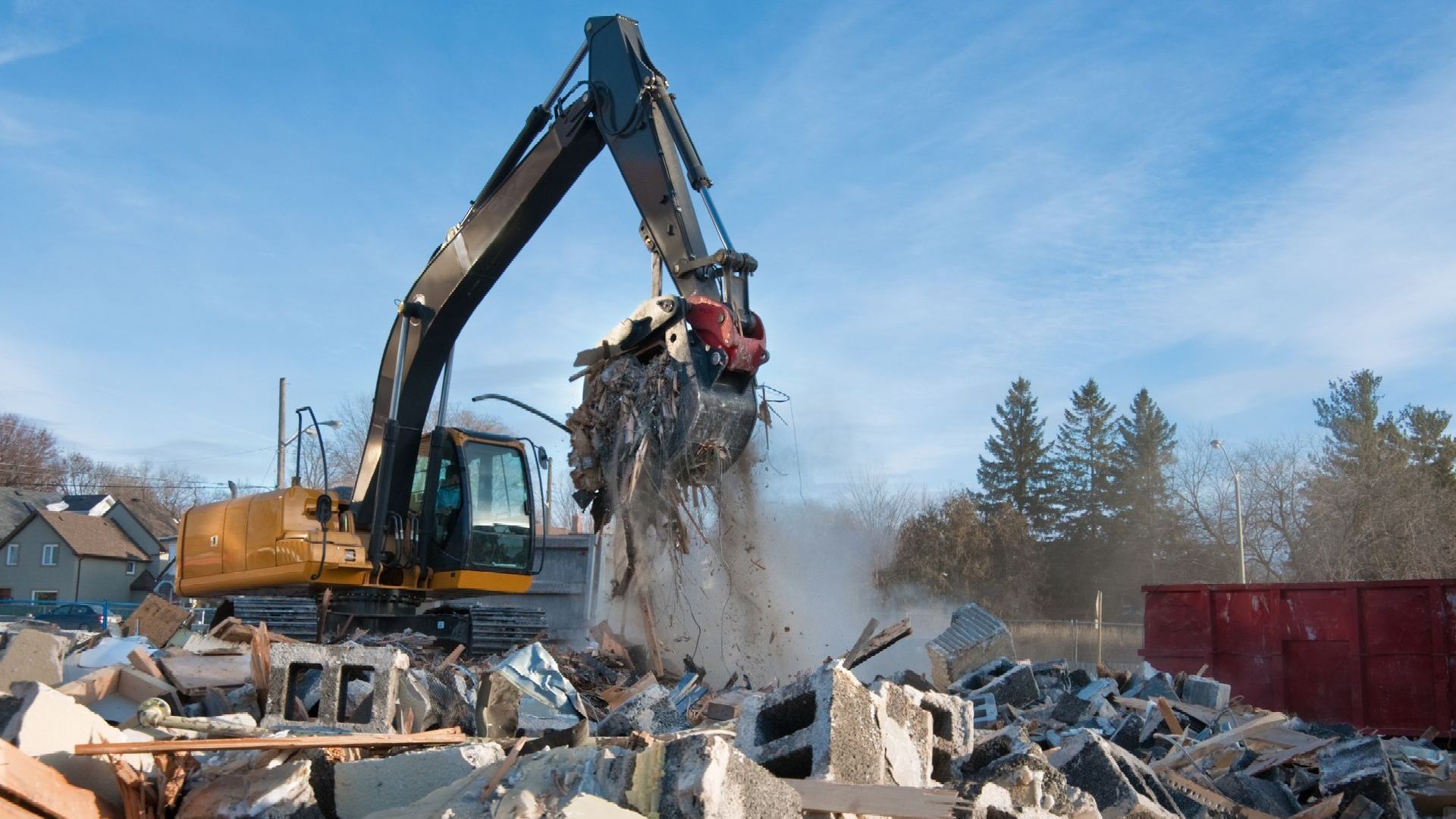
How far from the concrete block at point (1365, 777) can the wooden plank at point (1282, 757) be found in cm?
24

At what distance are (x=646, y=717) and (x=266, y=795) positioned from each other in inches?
88.2

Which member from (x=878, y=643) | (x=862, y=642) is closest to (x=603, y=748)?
(x=878, y=643)

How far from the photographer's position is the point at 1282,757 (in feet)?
22.0

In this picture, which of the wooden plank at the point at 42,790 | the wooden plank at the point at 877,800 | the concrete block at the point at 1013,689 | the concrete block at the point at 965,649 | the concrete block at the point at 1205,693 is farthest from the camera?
the concrete block at the point at 965,649

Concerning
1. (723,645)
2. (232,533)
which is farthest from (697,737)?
(232,533)

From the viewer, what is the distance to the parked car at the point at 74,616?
21094 mm

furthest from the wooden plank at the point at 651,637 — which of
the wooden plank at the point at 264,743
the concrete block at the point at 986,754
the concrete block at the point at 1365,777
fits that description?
the concrete block at the point at 1365,777

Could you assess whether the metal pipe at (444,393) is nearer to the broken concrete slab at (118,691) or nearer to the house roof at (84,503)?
the broken concrete slab at (118,691)

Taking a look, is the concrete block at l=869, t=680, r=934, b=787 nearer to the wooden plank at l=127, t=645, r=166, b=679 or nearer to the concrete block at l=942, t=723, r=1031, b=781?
the concrete block at l=942, t=723, r=1031, b=781

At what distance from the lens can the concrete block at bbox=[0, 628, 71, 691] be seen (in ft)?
20.6

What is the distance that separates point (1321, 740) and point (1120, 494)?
37.6 m

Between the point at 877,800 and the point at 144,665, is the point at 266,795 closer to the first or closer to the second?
the point at 877,800

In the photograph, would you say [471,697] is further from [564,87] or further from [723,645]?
[564,87]

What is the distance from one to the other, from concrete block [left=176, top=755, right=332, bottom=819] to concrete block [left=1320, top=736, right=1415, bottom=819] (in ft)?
15.9
